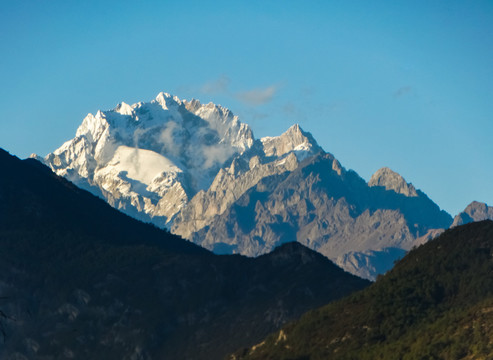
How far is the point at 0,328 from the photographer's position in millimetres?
104250

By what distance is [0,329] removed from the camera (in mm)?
104438

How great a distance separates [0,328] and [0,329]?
0.23 m
